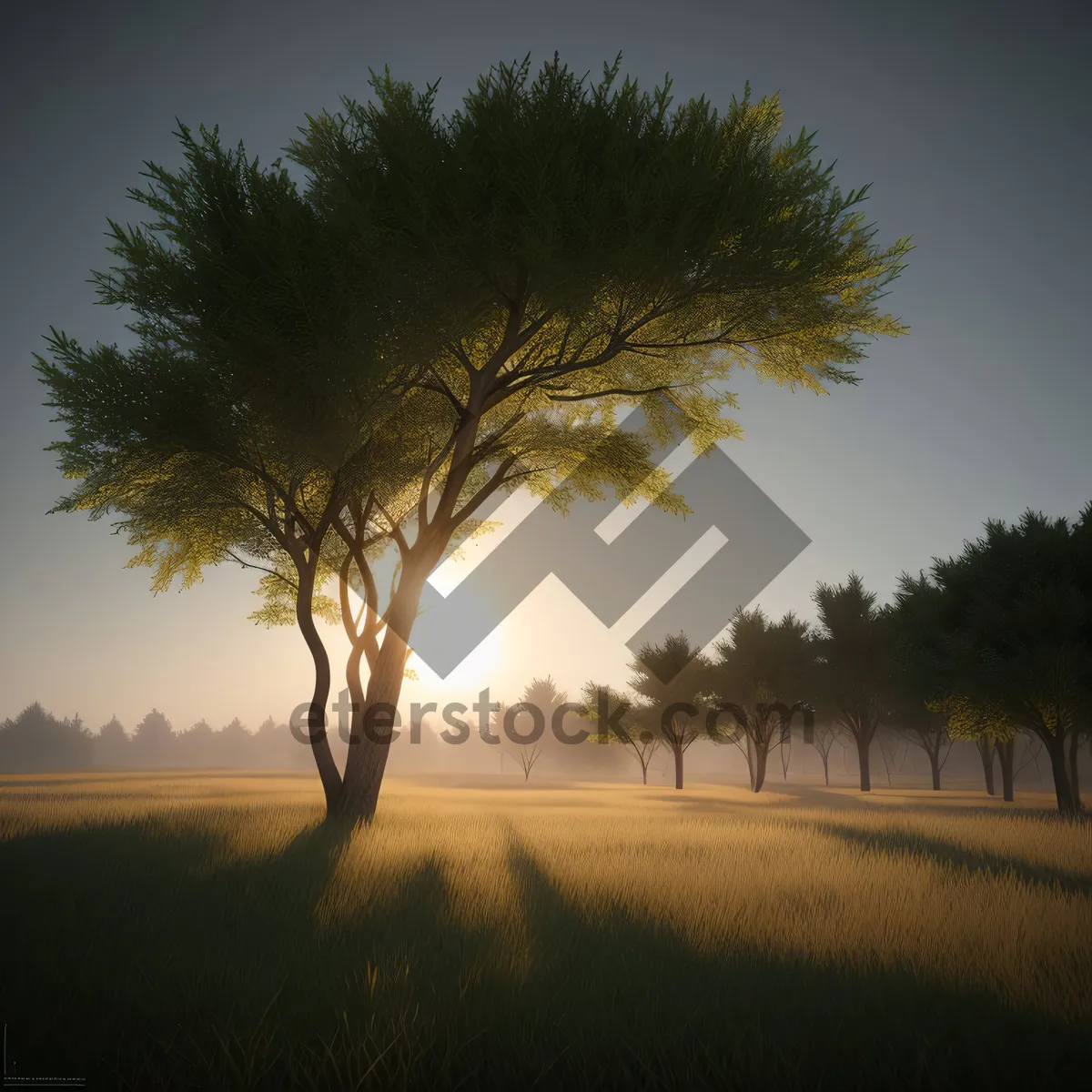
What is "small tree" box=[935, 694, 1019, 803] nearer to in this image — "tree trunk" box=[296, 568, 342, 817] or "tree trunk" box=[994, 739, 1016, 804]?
"tree trunk" box=[994, 739, 1016, 804]

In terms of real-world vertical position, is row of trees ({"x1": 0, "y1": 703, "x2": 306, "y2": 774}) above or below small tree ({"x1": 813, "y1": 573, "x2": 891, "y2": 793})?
below

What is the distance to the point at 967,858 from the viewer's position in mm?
9859

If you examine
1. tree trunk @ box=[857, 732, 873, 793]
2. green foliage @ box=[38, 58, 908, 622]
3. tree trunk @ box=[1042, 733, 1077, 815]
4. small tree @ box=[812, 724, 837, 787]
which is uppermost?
green foliage @ box=[38, 58, 908, 622]

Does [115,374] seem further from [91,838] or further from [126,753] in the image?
[126,753]

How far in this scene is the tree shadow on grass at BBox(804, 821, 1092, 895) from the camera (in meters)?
8.05

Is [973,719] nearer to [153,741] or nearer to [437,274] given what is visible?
[437,274]

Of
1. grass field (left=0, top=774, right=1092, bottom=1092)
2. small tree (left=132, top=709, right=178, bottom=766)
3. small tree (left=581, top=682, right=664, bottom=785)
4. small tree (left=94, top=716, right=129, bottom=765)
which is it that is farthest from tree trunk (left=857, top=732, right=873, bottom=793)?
small tree (left=94, top=716, right=129, bottom=765)

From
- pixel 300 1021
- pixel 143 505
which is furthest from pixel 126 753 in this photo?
pixel 300 1021

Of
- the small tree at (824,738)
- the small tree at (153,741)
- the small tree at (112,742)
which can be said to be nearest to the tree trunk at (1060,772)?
the small tree at (824,738)

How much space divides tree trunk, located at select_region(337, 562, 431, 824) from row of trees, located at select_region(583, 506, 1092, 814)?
1976cm

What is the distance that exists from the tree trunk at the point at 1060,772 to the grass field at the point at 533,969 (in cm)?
1541

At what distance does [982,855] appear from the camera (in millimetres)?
10297

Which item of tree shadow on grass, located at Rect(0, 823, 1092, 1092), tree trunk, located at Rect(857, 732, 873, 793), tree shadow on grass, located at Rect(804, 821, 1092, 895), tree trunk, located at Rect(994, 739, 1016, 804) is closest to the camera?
tree shadow on grass, located at Rect(0, 823, 1092, 1092)

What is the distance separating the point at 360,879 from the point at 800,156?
13151 mm
